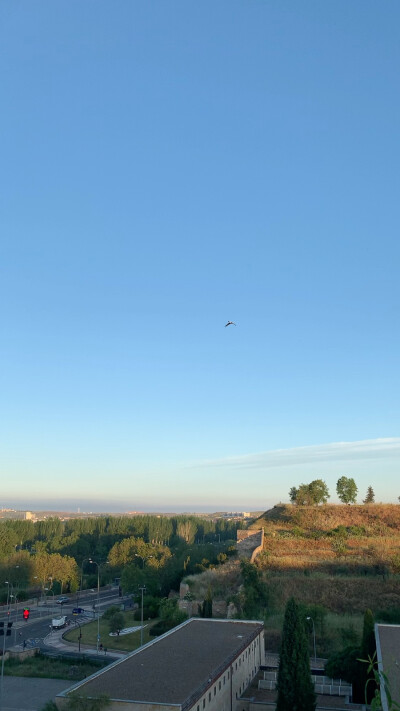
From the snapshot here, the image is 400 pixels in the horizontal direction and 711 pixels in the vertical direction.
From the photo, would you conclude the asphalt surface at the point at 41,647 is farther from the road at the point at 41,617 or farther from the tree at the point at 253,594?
the tree at the point at 253,594

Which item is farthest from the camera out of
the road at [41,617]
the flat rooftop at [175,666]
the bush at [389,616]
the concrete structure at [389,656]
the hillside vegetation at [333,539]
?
the hillside vegetation at [333,539]

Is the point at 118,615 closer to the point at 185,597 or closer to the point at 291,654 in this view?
the point at 185,597

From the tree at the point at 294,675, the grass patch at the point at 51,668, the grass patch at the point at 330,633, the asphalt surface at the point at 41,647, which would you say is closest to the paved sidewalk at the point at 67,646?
the asphalt surface at the point at 41,647

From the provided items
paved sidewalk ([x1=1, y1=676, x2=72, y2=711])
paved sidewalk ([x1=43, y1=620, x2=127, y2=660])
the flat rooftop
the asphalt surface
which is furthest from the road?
the flat rooftop

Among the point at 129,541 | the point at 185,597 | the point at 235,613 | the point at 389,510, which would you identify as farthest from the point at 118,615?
the point at 129,541

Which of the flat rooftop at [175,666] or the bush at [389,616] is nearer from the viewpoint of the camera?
the flat rooftop at [175,666]

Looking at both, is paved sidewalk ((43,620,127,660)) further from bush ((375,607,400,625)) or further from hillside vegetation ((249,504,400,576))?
bush ((375,607,400,625))
